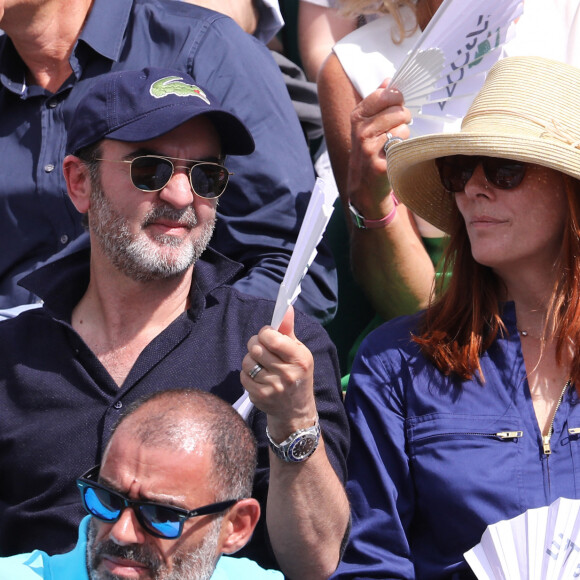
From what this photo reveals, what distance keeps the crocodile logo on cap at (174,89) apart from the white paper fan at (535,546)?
1.41 m

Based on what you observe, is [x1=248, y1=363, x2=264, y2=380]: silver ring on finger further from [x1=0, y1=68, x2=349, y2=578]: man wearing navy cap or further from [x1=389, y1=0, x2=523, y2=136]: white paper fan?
[x1=389, y1=0, x2=523, y2=136]: white paper fan

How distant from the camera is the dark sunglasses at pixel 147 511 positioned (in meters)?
2.13

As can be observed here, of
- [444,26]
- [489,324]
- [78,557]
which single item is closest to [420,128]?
[444,26]

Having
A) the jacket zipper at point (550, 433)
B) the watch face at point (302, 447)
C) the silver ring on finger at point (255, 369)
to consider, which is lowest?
the jacket zipper at point (550, 433)

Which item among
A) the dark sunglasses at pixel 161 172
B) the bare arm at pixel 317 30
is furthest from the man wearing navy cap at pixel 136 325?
the bare arm at pixel 317 30

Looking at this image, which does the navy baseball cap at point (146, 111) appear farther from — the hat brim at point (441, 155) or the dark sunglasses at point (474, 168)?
the dark sunglasses at point (474, 168)

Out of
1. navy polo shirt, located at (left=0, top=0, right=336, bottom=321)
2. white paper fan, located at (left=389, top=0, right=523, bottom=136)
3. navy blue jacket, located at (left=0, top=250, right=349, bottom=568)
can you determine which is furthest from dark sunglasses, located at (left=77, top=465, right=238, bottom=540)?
white paper fan, located at (left=389, top=0, right=523, bottom=136)

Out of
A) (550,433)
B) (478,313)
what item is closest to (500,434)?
(550,433)

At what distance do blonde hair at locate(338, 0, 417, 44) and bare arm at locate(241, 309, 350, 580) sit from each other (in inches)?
65.5

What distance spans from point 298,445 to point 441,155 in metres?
0.91

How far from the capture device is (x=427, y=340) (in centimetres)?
281

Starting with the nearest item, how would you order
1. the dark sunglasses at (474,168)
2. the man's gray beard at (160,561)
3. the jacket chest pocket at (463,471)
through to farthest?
the man's gray beard at (160,561)
the jacket chest pocket at (463,471)
the dark sunglasses at (474,168)

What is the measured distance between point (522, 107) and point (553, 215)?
0.30m

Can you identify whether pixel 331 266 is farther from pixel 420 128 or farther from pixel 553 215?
pixel 553 215
